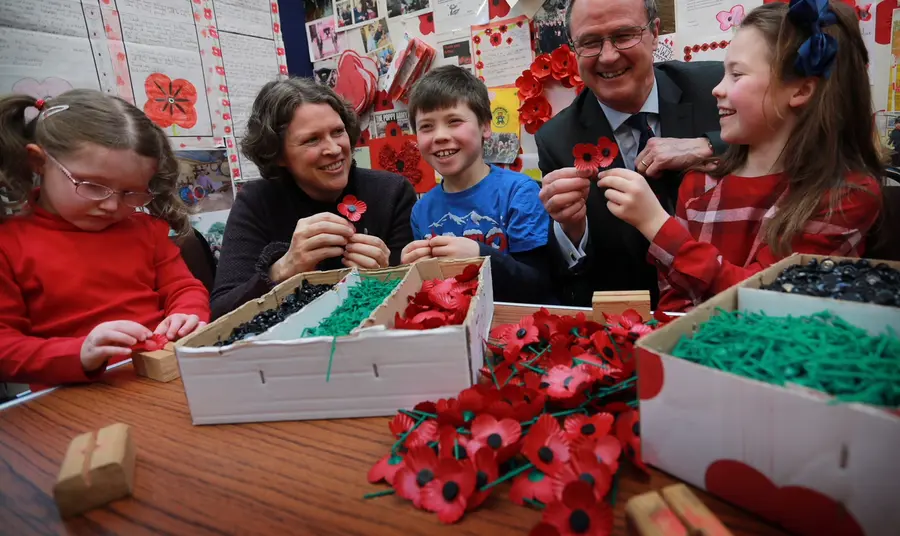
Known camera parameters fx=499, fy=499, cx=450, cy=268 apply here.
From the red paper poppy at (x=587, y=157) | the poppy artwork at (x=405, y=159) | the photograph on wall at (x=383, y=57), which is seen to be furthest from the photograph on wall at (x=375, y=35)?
the red paper poppy at (x=587, y=157)

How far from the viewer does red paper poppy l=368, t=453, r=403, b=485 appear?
1.83 ft

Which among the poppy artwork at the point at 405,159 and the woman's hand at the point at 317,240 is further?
the poppy artwork at the point at 405,159

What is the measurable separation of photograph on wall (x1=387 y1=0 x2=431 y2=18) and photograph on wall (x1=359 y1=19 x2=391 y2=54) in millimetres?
65

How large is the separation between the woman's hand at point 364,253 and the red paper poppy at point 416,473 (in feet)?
2.32

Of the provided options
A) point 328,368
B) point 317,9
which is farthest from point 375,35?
point 328,368

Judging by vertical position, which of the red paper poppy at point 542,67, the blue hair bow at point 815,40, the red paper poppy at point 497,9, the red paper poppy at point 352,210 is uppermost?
the red paper poppy at point 497,9

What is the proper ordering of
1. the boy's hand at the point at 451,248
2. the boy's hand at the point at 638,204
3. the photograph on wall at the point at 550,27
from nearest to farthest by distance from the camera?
the boy's hand at the point at 638,204, the boy's hand at the point at 451,248, the photograph on wall at the point at 550,27

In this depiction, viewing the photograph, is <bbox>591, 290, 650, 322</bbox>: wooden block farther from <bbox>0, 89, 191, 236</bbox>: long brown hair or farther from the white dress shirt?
<bbox>0, 89, 191, 236</bbox>: long brown hair

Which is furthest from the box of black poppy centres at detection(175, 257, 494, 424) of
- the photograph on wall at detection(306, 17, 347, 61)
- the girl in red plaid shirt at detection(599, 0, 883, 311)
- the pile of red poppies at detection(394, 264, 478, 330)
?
the photograph on wall at detection(306, 17, 347, 61)

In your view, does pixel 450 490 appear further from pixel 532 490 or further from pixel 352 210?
pixel 352 210

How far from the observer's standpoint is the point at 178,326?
1.10 m

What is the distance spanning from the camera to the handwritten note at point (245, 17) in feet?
8.00

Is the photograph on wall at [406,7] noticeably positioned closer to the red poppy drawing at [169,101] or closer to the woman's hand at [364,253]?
the red poppy drawing at [169,101]

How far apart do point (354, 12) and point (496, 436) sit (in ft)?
8.25
